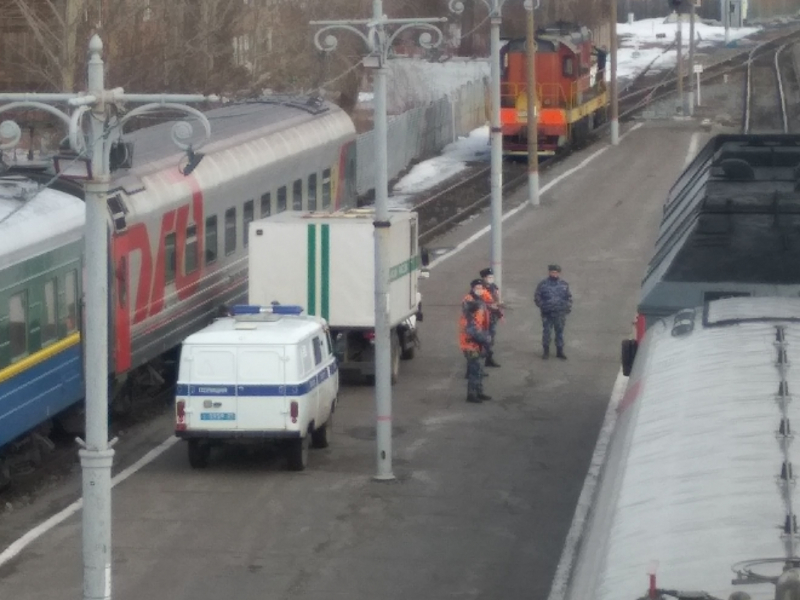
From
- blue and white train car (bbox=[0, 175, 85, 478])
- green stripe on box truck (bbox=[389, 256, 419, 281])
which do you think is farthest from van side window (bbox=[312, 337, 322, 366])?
green stripe on box truck (bbox=[389, 256, 419, 281])

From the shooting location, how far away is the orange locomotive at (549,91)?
49219 mm

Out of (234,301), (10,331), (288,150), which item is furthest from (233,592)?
(288,150)

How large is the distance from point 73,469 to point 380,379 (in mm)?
3682

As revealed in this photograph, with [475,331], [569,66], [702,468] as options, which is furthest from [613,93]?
[702,468]

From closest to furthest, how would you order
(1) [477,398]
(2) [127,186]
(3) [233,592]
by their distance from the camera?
(3) [233,592] → (2) [127,186] → (1) [477,398]

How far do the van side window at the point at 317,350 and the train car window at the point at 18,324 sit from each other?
127 inches

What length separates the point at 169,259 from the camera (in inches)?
843

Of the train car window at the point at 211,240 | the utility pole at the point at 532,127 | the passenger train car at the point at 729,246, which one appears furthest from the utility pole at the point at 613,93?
the passenger train car at the point at 729,246

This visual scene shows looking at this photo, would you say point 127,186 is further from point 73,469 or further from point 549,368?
point 549,368

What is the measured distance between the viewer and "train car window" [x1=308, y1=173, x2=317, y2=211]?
28625mm

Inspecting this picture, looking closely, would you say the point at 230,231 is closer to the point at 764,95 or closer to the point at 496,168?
the point at 496,168

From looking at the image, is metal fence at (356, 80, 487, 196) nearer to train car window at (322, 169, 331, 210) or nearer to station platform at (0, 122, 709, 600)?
train car window at (322, 169, 331, 210)

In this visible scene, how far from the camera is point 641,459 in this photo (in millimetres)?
8375

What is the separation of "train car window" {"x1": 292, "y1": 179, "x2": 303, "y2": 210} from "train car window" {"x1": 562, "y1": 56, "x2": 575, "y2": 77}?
2375 cm
